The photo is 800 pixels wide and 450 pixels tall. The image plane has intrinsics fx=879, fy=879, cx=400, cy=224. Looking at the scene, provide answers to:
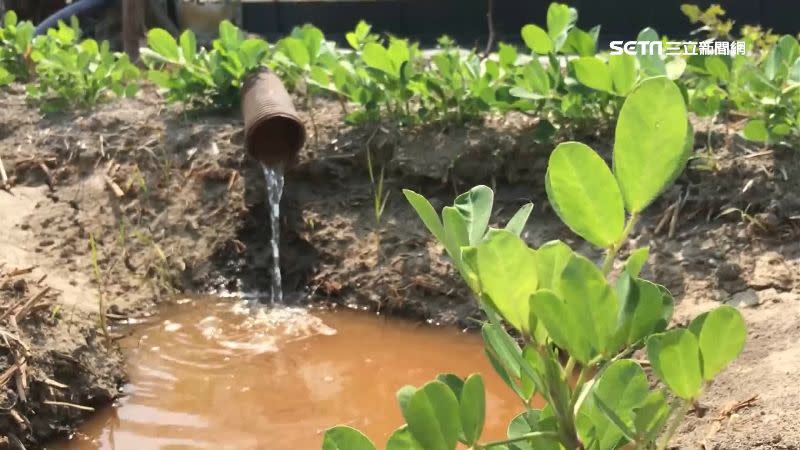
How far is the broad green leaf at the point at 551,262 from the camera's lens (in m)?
0.73

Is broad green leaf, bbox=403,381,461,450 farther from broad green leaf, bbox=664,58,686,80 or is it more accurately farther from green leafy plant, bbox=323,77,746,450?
broad green leaf, bbox=664,58,686,80

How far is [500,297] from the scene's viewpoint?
0.70m

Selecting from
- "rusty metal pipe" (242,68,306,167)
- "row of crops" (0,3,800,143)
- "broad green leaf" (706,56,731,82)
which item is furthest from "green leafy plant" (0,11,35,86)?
"broad green leaf" (706,56,731,82)

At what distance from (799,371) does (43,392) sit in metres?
1.70

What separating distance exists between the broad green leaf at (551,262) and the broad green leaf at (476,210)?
Answer: 0.06m

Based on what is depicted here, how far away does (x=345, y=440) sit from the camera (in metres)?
0.73

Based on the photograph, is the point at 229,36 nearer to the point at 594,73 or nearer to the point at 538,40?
the point at 538,40

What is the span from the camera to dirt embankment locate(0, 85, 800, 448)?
2.22 m

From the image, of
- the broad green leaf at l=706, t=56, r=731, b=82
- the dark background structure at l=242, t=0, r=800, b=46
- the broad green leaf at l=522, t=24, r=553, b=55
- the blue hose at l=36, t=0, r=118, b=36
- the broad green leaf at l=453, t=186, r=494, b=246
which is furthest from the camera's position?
the dark background structure at l=242, t=0, r=800, b=46

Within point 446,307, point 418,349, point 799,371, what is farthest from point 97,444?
point 799,371

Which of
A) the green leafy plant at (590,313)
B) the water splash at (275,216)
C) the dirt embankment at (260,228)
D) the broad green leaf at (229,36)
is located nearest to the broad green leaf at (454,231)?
the green leafy plant at (590,313)

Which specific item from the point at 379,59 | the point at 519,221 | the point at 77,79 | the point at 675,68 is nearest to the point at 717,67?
the point at 675,68

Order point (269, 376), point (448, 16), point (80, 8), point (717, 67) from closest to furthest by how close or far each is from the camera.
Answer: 1. point (269, 376)
2. point (717, 67)
3. point (80, 8)
4. point (448, 16)

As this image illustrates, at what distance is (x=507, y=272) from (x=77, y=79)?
11.0ft
